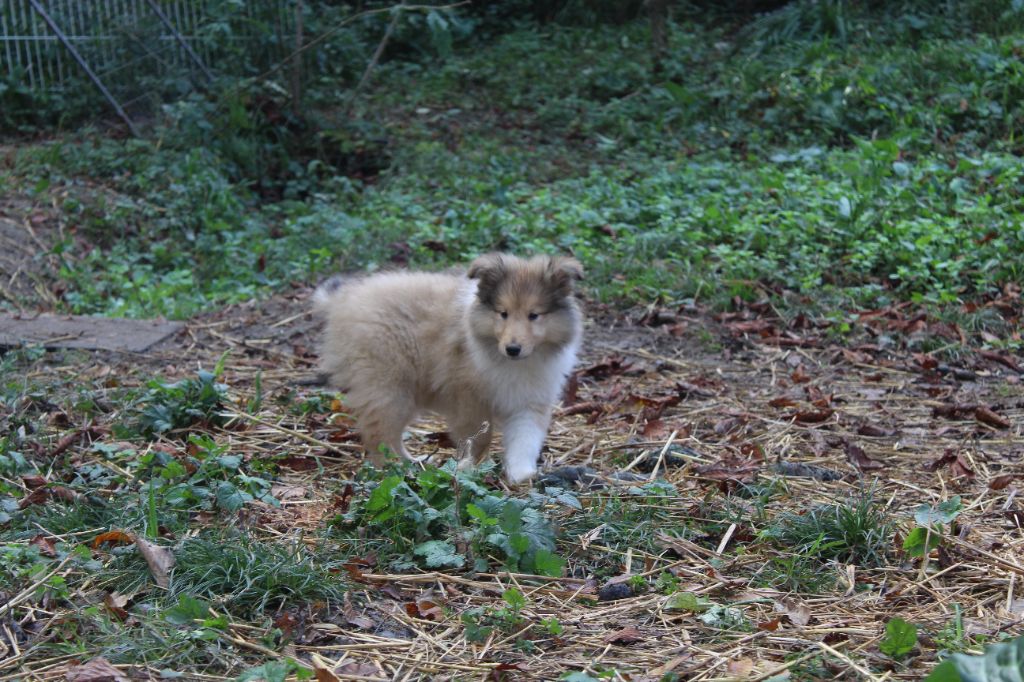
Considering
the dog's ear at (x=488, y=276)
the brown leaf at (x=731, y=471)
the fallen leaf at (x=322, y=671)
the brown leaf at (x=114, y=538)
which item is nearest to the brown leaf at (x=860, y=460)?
the brown leaf at (x=731, y=471)

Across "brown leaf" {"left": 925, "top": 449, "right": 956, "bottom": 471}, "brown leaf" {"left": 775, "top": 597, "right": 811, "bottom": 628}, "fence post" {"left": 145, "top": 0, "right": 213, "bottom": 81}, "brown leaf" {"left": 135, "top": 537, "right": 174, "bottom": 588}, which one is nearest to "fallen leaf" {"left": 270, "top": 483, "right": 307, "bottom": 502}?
"brown leaf" {"left": 135, "top": 537, "right": 174, "bottom": 588}

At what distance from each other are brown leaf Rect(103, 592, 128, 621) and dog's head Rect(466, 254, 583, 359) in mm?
2220

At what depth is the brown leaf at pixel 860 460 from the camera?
5.18 m

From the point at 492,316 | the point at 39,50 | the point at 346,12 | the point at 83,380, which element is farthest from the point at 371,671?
the point at 346,12

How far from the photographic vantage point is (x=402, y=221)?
10344mm

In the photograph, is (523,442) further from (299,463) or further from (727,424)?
(727,424)

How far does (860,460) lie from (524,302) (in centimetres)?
176

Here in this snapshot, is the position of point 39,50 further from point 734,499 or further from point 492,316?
point 734,499

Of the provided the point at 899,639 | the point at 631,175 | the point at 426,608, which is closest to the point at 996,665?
the point at 899,639

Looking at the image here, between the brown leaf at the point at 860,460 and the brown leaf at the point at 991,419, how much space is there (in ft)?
2.96

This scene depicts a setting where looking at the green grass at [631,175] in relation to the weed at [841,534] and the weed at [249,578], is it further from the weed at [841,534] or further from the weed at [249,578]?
the weed at [249,578]

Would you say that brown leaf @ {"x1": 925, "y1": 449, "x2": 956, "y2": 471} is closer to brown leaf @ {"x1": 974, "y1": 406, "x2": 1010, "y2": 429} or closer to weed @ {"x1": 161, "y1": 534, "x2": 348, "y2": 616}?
brown leaf @ {"x1": 974, "y1": 406, "x2": 1010, "y2": 429}

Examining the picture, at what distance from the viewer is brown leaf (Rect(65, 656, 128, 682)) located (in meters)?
3.19

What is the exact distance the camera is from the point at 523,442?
5.32 meters
